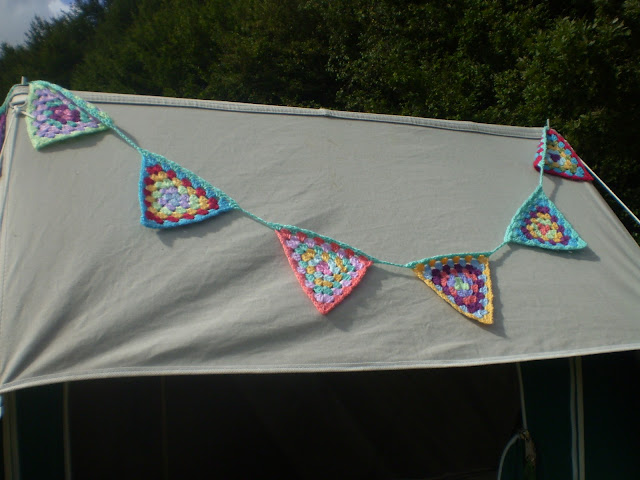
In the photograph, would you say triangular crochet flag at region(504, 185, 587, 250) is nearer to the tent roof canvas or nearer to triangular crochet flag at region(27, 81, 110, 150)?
the tent roof canvas

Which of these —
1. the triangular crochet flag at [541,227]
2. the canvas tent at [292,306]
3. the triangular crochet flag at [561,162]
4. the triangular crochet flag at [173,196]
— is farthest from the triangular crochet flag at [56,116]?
the triangular crochet flag at [561,162]

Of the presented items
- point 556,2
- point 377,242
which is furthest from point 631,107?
point 377,242

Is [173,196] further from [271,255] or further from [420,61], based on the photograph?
[420,61]

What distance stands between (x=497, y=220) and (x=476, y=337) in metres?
0.62

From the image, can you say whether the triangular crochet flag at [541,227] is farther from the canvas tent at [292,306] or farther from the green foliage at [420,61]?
the green foliage at [420,61]

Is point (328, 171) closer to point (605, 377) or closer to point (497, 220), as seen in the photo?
point (497, 220)

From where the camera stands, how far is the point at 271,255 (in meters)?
1.82

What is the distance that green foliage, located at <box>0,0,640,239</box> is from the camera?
4.31 m

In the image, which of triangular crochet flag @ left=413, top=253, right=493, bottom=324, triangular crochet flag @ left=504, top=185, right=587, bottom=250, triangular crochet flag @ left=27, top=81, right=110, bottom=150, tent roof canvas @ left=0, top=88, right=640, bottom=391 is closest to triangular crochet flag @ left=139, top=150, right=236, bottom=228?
tent roof canvas @ left=0, top=88, right=640, bottom=391

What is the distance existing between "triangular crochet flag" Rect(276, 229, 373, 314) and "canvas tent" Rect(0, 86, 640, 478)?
1.2 inches

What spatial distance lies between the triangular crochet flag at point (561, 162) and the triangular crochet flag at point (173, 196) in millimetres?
1475

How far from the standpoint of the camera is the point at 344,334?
1.66 meters

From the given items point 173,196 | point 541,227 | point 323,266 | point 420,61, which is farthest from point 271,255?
point 420,61

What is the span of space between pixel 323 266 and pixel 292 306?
200 mm
